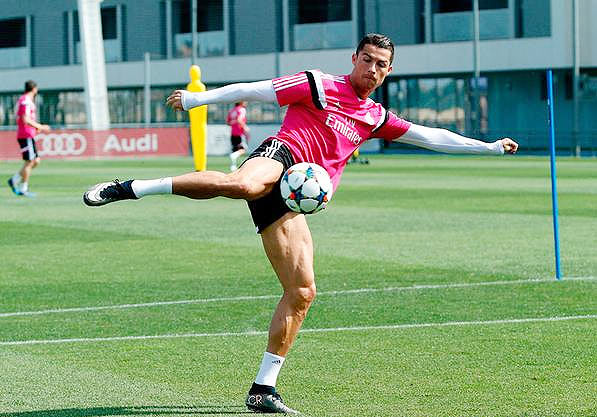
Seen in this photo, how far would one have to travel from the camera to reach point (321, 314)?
11117 mm

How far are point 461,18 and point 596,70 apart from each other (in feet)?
22.8

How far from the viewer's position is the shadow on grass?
7.09 meters

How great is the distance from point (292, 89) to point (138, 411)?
196 centimetres

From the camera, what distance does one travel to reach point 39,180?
34.7 metres

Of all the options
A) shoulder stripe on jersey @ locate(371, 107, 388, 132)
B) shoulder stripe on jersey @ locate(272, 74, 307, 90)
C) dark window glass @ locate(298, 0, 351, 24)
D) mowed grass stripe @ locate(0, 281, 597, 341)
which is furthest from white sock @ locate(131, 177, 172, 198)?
dark window glass @ locate(298, 0, 351, 24)

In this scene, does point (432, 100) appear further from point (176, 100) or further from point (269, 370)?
point (269, 370)

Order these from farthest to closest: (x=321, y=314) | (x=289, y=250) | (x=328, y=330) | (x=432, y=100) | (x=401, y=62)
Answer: (x=432, y=100) → (x=401, y=62) → (x=321, y=314) → (x=328, y=330) → (x=289, y=250)

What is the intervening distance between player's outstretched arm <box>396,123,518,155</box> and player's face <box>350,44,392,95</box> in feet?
2.31

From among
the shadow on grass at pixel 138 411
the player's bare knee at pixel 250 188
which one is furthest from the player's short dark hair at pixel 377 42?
the shadow on grass at pixel 138 411

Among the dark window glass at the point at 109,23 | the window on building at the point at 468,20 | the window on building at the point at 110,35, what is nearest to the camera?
the window on building at the point at 468,20

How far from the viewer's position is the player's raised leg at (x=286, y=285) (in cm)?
729

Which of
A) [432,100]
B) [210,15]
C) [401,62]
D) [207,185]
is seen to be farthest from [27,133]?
[210,15]

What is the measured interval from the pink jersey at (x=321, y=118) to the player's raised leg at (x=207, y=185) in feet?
0.96

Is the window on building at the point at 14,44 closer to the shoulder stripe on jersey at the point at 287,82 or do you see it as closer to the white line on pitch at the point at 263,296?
the white line on pitch at the point at 263,296
